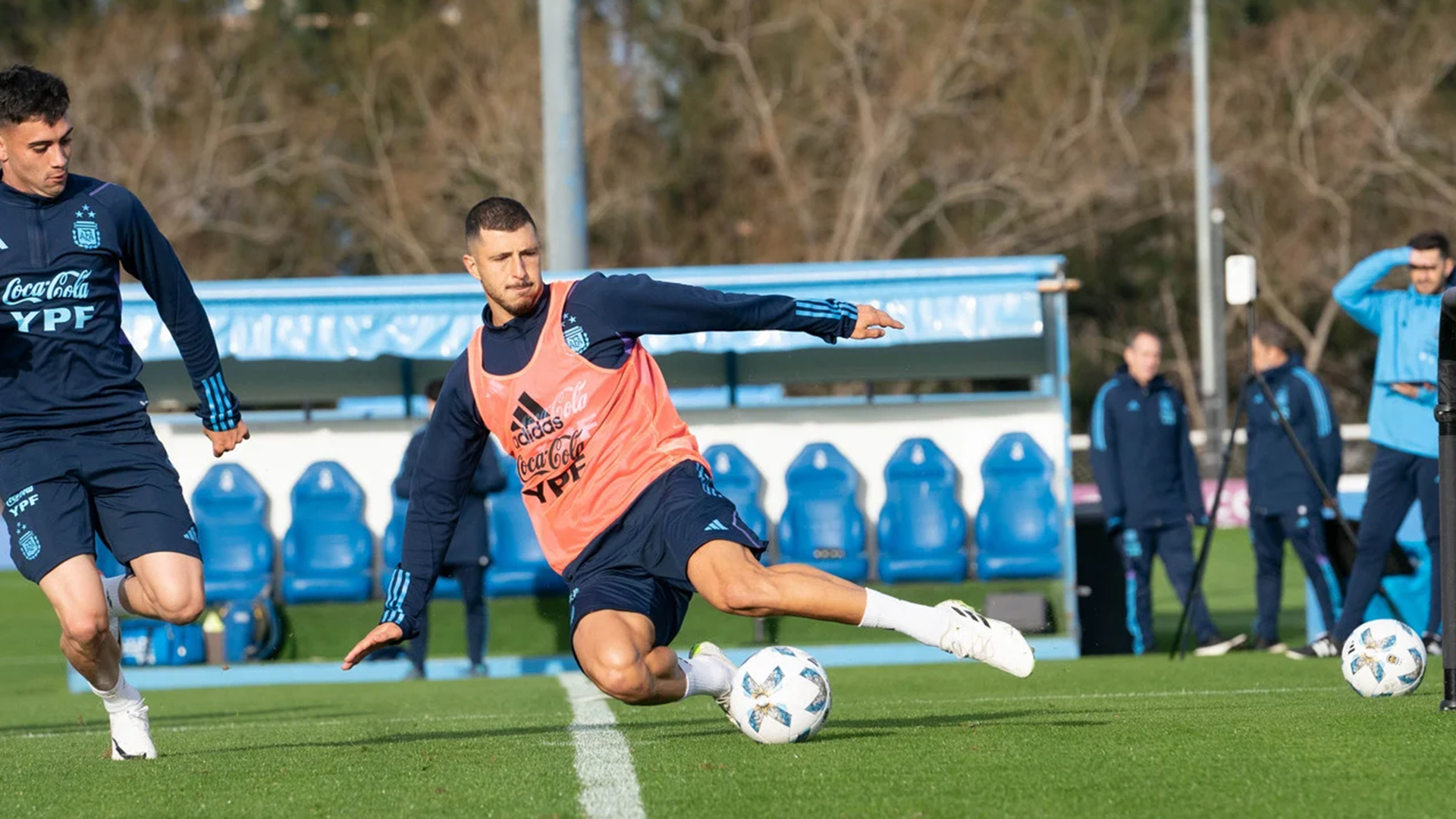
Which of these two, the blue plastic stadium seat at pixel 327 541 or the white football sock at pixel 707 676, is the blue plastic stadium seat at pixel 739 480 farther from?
the white football sock at pixel 707 676

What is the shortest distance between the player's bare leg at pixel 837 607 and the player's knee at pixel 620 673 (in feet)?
1.00

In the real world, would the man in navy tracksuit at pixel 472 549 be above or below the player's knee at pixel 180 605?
below

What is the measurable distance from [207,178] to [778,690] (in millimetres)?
30371

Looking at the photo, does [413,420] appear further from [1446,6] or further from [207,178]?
[1446,6]

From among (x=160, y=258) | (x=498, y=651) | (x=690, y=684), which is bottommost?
(x=498, y=651)

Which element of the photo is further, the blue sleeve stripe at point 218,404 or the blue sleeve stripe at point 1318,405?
the blue sleeve stripe at point 1318,405

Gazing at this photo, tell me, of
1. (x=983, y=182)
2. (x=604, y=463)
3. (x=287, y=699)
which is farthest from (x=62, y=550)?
(x=983, y=182)

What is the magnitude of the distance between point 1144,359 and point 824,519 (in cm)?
260

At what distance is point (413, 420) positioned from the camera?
14.5 meters

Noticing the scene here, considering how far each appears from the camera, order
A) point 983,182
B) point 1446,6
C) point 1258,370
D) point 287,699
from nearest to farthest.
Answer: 1. point 287,699
2. point 1258,370
3. point 983,182
4. point 1446,6

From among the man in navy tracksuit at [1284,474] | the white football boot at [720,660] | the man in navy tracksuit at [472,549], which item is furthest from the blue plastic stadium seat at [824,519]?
the white football boot at [720,660]

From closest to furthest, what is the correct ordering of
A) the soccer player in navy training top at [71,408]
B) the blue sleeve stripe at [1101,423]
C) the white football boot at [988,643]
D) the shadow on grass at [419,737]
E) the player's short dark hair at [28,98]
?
1. the white football boot at [988,643]
2. the player's short dark hair at [28,98]
3. the soccer player in navy training top at [71,408]
4. the shadow on grass at [419,737]
5. the blue sleeve stripe at [1101,423]

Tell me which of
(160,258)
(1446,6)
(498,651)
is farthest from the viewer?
(1446,6)

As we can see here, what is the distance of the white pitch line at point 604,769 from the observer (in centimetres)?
456
